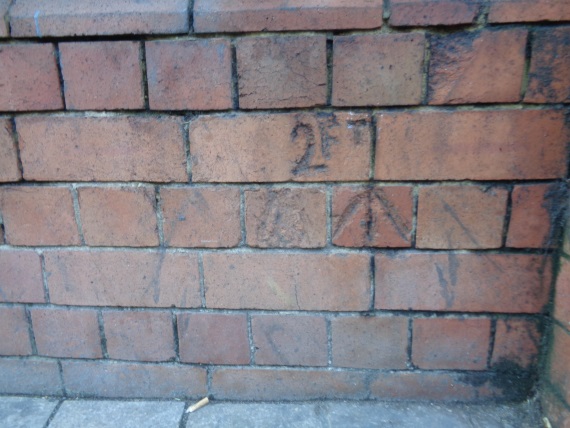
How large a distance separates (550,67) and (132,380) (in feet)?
5.26

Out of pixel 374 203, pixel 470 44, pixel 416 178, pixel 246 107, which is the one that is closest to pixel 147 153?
pixel 246 107

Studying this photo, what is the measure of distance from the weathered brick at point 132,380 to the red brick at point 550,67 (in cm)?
133

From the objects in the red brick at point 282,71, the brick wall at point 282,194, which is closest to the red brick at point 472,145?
the brick wall at point 282,194

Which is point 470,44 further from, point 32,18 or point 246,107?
point 32,18

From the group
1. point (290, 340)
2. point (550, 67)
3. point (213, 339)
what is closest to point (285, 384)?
point (290, 340)

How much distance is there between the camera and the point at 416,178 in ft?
3.92

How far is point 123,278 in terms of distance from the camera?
1323 millimetres

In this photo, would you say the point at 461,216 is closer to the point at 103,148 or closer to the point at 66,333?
the point at 103,148

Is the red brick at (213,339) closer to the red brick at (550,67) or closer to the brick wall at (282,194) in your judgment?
the brick wall at (282,194)

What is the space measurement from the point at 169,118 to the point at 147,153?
4.9 inches

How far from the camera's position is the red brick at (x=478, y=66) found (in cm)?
111

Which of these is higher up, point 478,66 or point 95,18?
point 95,18


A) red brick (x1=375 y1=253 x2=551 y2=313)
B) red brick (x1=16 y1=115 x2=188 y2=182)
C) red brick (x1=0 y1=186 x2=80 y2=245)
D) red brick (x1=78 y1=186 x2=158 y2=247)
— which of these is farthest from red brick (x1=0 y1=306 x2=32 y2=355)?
red brick (x1=375 y1=253 x2=551 y2=313)

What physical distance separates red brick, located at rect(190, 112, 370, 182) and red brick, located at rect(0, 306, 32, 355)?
0.80m
